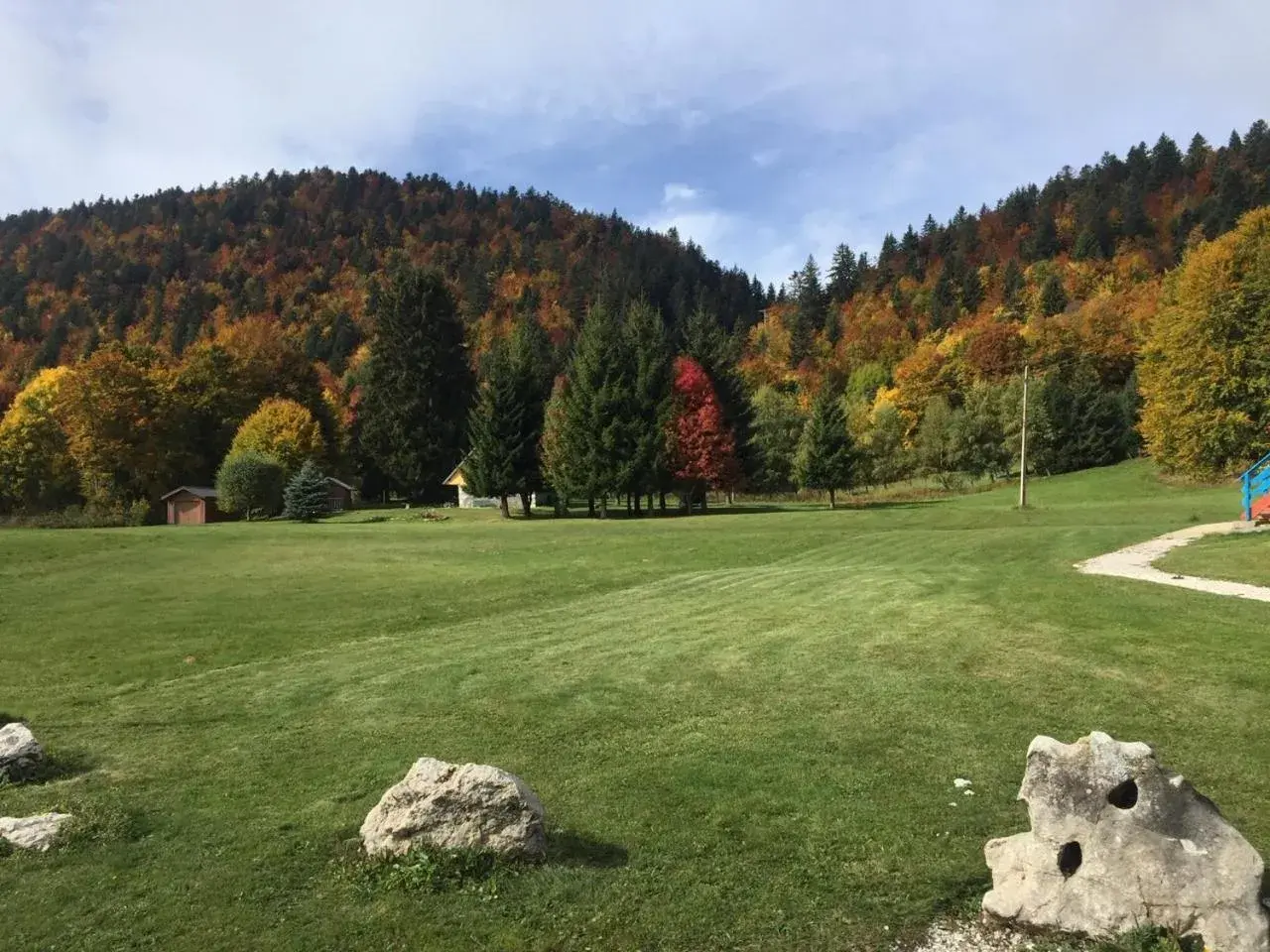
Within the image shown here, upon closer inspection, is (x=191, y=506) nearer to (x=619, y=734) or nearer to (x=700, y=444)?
(x=700, y=444)

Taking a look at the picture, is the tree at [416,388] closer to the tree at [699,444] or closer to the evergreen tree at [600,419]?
the evergreen tree at [600,419]

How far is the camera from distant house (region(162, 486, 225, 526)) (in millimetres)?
66250

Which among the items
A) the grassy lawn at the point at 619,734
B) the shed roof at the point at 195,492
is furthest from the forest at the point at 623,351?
the grassy lawn at the point at 619,734

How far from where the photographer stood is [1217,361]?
39562 millimetres

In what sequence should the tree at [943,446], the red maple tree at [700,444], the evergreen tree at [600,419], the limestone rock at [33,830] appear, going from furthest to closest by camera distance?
the tree at [943,446], the red maple tree at [700,444], the evergreen tree at [600,419], the limestone rock at [33,830]

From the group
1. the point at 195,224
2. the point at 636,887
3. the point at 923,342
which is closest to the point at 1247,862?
the point at 636,887

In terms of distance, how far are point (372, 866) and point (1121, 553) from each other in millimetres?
20161

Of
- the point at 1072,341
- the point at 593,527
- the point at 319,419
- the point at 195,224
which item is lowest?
the point at 593,527

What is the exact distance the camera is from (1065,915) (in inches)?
180

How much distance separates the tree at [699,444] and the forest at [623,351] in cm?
20

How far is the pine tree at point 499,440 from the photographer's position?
54562 mm

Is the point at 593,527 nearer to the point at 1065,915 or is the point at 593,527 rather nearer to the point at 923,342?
the point at 1065,915

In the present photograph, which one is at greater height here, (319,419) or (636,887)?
(319,419)

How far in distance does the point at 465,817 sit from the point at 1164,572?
52.9 feet
